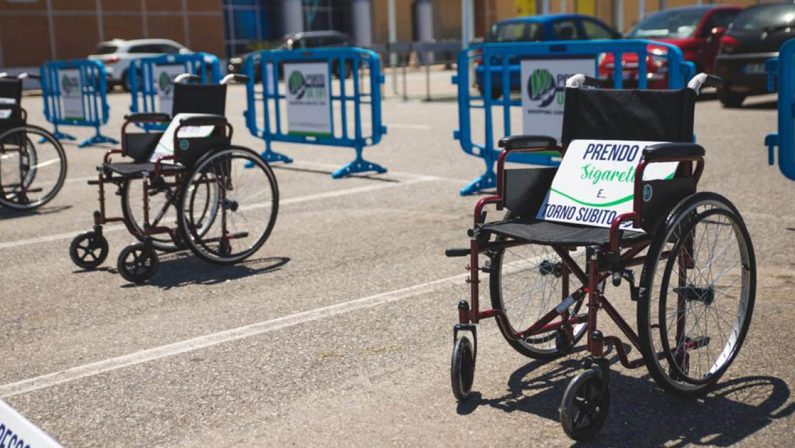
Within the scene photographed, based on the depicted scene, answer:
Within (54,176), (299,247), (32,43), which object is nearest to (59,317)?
(299,247)

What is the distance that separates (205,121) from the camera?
655 cm

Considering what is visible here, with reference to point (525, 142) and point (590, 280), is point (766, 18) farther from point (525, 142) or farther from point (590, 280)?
point (590, 280)

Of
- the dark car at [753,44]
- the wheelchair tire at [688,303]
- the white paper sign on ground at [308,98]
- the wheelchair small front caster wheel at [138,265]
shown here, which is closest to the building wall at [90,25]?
the white paper sign on ground at [308,98]

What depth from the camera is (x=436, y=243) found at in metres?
7.18

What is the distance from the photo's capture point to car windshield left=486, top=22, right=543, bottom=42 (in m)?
18.9

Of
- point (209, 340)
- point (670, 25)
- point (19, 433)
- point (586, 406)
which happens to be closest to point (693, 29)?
point (670, 25)

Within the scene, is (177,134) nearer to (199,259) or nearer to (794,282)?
(199,259)

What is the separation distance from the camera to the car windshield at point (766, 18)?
1546 cm

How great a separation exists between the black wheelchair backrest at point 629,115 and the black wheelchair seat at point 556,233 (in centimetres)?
55

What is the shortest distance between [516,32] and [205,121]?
529 inches

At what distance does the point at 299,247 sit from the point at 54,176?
5.36 m

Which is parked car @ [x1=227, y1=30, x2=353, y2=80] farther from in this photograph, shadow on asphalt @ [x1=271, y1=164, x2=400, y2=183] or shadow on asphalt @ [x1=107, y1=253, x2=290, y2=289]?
shadow on asphalt @ [x1=107, y1=253, x2=290, y2=289]

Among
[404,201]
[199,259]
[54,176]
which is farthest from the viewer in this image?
[54,176]

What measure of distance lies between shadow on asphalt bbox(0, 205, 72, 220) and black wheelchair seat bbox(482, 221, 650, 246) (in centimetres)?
604
